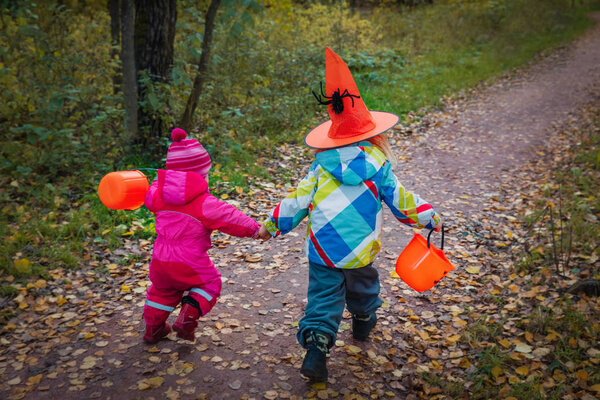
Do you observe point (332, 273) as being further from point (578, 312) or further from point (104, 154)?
point (104, 154)

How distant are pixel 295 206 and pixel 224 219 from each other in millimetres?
524

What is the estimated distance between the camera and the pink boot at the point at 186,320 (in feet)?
10.00

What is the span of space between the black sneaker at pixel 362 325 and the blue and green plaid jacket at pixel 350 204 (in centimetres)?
73

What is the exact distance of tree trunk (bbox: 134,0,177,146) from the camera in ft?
19.9

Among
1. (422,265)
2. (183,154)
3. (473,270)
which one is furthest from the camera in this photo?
(473,270)

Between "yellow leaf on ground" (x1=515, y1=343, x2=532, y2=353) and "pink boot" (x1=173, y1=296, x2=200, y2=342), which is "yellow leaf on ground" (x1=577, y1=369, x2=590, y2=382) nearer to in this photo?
"yellow leaf on ground" (x1=515, y1=343, x2=532, y2=353)

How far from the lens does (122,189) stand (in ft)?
9.79

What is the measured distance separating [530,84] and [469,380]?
1154 cm

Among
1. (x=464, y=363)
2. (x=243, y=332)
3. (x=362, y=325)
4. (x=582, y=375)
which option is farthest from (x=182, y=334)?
(x=582, y=375)

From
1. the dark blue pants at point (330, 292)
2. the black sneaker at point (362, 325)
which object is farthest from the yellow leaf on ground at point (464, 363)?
the dark blue pants at point (330, 292)

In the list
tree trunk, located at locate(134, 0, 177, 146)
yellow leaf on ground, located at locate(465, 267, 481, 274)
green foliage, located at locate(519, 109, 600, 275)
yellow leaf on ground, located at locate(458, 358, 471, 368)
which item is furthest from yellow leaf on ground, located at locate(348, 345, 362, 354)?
tree trunk, located at locate(134, 0, 177, 146)

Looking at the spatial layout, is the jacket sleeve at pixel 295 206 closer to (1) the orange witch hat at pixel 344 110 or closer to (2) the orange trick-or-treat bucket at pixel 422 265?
(1) the orange witch hat at pixel 344 110

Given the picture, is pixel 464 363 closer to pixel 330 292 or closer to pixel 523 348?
pixel 523 348

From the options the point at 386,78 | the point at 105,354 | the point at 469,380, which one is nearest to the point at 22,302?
the point at 105,354
